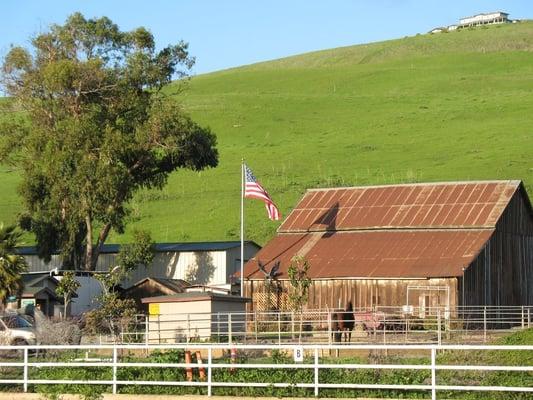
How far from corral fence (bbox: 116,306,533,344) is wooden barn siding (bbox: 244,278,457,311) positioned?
127 cm

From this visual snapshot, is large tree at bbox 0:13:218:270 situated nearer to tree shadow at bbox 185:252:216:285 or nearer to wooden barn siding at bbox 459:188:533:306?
tree shadow at bbox 185:252:216:285

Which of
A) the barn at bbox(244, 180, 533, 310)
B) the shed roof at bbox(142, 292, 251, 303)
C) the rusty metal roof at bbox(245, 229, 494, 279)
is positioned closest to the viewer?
the shed roof at bbox(142, 292, 251, 303)

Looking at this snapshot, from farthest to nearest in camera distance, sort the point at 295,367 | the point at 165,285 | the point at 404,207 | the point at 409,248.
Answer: the point at 165,285 < the point at 404,207 < the point at 409,248 < the point at 295,367

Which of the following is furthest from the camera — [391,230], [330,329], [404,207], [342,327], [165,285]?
[165,285]

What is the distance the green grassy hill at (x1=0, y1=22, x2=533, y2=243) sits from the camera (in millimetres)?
85875

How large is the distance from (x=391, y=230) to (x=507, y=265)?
5721mm

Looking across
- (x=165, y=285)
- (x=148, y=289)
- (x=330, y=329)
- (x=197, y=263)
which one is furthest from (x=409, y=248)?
(x=197, y=263)

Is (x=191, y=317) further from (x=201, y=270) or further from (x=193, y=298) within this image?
(x=201, y=270)

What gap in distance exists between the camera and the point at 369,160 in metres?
93.6

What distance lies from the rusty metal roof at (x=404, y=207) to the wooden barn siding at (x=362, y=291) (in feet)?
14.9

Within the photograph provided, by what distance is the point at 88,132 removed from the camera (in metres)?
61.1

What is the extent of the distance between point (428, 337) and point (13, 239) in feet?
61.0

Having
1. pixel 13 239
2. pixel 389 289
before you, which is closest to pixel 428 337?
pixel 389 289

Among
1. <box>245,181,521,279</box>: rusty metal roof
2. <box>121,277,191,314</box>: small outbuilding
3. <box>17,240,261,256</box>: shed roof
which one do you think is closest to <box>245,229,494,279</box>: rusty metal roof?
<box>245,181,521,279</box>: rusty metal roof
